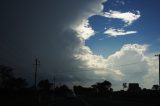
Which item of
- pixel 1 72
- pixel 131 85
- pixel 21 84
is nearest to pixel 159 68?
pixel 131 85

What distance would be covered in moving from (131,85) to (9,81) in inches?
2198

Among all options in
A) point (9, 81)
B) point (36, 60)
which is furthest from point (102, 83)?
point (36, 60)

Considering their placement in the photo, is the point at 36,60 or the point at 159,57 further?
the point at 36,60

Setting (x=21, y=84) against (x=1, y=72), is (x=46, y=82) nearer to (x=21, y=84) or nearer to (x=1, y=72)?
(x=21, y=84)

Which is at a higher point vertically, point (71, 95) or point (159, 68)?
point (159, 68)

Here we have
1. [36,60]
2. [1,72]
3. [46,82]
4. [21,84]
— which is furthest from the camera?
[46,82]

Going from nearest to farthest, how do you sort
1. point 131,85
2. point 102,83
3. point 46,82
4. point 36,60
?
1. point 36,60
2. point 131,85
3. point 46,82
4. point 102,83

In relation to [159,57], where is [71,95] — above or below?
below

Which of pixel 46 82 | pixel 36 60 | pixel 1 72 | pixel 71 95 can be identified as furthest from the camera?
pixel 46 82

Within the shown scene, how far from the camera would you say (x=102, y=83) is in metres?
196

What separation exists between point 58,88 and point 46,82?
21232 mm

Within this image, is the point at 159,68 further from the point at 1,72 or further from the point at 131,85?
the point at 1,72

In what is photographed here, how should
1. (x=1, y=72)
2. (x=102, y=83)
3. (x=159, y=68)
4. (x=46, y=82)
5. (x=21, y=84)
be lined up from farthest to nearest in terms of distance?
(x=102, y=83) → (x=46, y=82) → (x=21, y=84) → (x=1, y=72) → (x=159, y=68)

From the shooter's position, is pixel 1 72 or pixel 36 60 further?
pixel 1 72
